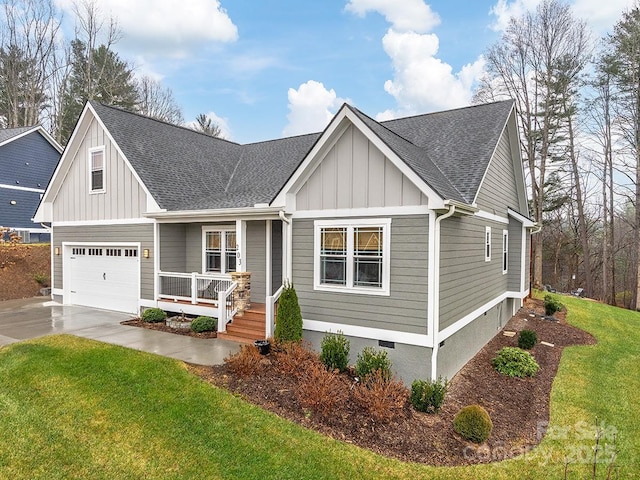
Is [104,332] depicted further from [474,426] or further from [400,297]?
[474,426]

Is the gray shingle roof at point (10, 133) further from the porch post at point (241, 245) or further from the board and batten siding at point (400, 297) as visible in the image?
the board and batten siding at point (400, 297)

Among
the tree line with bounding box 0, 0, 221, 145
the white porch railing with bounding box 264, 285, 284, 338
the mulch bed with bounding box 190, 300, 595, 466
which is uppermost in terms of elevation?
the tree line with bounding box 0, 0, 221, 145

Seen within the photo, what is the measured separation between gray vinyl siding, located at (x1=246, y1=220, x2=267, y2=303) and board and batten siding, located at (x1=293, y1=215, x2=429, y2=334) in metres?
3.38

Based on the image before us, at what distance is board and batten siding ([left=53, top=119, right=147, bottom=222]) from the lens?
1238cm

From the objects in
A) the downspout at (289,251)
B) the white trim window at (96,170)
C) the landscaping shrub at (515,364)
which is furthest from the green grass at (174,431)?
the white trim window at (96,170)

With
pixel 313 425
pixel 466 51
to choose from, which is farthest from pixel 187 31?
→ pixel 313 425

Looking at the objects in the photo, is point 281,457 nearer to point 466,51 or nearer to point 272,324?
point 272,324

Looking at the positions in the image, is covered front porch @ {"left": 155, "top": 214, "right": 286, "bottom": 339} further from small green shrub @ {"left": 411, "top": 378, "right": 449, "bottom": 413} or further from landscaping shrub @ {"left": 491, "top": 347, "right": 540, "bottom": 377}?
landscaping shrub @ {"left": 491, "top": 347, "right": 540, "bottom": 377}

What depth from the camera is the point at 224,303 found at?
1013 centimetres

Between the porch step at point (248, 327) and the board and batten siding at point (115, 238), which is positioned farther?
the board and batten siding at point (115, 238)

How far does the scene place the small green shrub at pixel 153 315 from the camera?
37.1 feet

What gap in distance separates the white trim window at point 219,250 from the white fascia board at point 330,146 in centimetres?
358

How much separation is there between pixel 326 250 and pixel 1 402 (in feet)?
20.4

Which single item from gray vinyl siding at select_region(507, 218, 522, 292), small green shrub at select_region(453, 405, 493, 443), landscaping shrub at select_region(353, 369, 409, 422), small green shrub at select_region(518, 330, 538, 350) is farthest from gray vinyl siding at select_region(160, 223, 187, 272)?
gray vinyl siding at select_region(507, 218, 522, 292)
